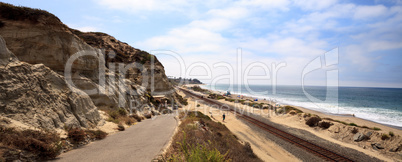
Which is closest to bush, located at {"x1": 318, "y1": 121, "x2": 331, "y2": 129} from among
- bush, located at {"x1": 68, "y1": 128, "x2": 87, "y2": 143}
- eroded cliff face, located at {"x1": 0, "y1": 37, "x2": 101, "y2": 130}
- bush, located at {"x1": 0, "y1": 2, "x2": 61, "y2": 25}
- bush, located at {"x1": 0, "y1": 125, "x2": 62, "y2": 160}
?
eroded cliff face, located at {"x1": 0, "y1": 37, "x2": 101, "y2": 130}

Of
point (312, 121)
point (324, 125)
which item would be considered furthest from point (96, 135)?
point (312, 121)

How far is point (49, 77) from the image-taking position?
9.26m

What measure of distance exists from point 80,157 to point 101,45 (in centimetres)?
3106

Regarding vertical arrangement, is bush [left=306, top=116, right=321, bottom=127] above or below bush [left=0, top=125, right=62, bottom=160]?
below

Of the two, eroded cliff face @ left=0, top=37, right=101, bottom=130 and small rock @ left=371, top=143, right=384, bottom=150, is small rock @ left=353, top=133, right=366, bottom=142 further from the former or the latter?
eroded cliff face @ left=0, top=37, right=101, bottom=130

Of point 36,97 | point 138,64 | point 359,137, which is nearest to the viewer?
point 36,97

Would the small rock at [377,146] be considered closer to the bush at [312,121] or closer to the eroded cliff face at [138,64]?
the bush at [312,121]

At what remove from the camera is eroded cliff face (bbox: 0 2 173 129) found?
7023 millimetres

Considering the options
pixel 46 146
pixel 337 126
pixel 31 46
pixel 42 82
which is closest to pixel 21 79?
pixel 42 82

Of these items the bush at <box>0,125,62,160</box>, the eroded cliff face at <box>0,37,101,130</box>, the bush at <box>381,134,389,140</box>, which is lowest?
the bush at <box>381,134,389,140</box>

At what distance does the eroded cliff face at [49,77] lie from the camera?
7023 mm

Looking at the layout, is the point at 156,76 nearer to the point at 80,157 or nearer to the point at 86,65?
the point at 86,65

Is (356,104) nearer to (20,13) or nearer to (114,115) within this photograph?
(114,115)

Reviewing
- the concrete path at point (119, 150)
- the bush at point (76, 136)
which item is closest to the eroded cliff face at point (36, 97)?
the bush at point (76, 136)
